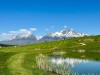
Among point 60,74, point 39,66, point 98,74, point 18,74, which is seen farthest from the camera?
point 39,66

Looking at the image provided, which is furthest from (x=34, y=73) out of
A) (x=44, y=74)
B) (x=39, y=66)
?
(x=39, y=66)

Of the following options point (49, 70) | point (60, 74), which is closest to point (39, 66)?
point (49, 70)

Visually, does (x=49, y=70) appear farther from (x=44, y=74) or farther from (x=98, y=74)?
(x=98, y=74)

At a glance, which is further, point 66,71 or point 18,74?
point 66,71

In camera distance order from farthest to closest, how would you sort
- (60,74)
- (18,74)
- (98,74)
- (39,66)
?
(39,66) < (98,74) < (60,74) < (18,74)

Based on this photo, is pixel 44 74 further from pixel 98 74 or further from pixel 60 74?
pixel 98 74

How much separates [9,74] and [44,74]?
11.2 m

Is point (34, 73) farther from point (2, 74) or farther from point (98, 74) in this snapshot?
point (98, 74)

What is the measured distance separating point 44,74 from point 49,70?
37.1 ft

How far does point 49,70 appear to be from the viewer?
9856 cm

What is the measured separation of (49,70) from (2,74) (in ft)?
65.4

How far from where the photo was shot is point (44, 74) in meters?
87.4

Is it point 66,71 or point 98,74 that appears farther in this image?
point 98,74

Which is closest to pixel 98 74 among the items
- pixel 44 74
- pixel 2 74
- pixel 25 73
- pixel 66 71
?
pixel 66 71
